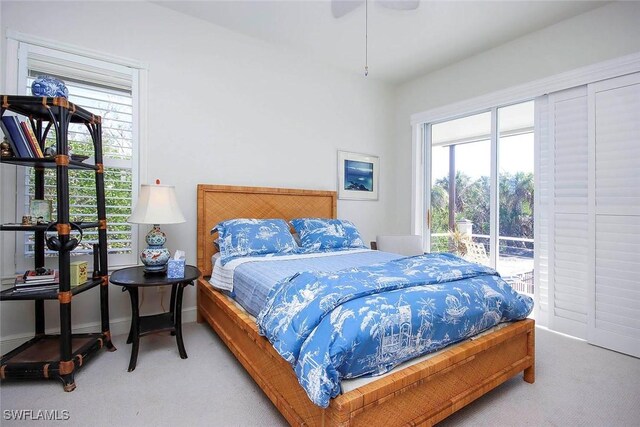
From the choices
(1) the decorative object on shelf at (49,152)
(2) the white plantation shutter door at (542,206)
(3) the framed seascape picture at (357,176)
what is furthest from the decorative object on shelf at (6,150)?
(2) the white plantation shutter door at (542,206)

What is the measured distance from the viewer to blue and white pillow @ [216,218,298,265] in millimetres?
2697

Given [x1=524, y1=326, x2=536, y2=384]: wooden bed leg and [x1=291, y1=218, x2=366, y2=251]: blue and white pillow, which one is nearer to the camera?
[x1=524, y1=326, x2=536, y2=384]: wooden bed leg

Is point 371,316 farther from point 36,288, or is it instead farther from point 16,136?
point 16,136

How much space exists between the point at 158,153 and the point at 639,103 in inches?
158

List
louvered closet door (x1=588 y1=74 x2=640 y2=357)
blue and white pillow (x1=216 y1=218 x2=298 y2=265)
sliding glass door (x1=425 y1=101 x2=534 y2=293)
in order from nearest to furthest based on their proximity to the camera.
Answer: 1. louvered closet door (x1=588 y1=74 x2=640 y2=357)
2. blue and white pillow (x1=216 y1=218 x2=298 y2=265)
3. sliding glass door (x1=425 y1=101 x2=534 y2=293)

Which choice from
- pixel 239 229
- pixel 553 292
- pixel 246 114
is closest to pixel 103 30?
pixel 246 114

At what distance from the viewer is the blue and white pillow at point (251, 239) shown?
2.70m

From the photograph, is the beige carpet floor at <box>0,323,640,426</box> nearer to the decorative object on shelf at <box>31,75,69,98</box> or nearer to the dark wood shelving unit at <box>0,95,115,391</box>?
the dark wood shelving unit at <box>0,95,115,391</box>

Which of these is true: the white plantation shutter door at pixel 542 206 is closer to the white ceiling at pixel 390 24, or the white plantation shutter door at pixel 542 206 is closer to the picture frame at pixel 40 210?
the white ceiling at pixel 390 24

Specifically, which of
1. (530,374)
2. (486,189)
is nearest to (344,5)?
(486,189)

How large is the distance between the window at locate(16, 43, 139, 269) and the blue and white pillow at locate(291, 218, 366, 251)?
153 cm

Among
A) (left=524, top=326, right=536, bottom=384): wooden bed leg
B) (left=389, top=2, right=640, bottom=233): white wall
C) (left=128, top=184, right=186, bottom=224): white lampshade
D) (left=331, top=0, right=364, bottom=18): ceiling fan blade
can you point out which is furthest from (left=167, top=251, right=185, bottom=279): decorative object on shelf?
(left=389, top=2, right=640, bottom=233): white wall

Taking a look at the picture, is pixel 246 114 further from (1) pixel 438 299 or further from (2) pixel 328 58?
(1) pixel 438 299

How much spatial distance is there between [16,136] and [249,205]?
5.97 feet
